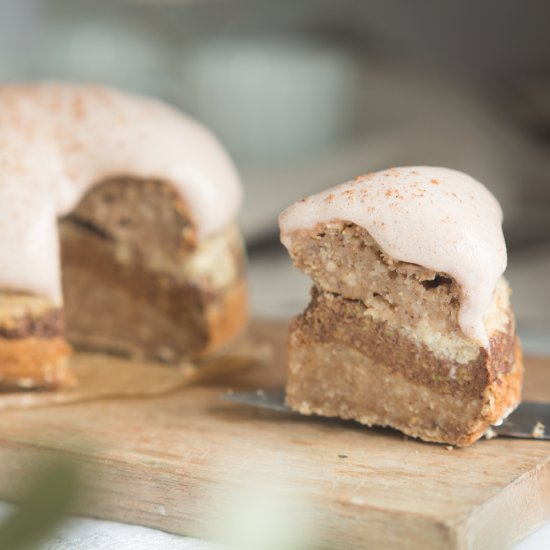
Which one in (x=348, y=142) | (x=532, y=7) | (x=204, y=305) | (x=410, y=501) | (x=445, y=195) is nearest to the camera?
(x=410, y=501)

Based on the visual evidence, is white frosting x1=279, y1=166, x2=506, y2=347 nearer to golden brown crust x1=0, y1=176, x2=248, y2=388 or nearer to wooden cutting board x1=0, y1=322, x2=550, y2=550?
wooden cutting board x1=0, y1=322, x2=550, y2=550

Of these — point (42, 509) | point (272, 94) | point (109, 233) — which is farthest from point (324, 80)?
point (42, 509)

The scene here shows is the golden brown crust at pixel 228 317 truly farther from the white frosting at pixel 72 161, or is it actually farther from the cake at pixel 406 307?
the cake at pixel 406 307

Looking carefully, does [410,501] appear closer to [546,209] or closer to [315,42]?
[546,209]

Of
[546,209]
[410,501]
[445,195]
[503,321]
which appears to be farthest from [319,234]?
[546,209]

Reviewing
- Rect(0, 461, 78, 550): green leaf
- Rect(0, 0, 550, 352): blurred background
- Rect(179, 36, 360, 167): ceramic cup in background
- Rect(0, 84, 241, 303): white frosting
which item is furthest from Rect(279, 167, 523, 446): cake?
Rect(179, 36, 360, 167): ceramic cup in background

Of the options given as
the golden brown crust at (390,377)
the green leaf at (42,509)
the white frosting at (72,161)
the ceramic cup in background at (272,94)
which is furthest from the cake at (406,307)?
the ceramic cup in background at (272,94)

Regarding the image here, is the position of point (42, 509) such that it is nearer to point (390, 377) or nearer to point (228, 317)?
point (390, 377)
